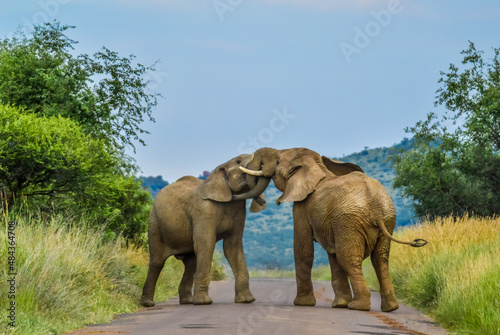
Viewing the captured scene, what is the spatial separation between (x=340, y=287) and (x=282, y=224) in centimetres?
10999

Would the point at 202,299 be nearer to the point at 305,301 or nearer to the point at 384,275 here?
the point at 305,301

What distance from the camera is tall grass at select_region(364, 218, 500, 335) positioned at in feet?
36.8

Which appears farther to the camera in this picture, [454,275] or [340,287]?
[340,287]

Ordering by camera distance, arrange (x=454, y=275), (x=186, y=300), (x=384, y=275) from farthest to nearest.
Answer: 1. (x=186, y=300)
2. (x=384, y=275)
3. (x=454, y=275)

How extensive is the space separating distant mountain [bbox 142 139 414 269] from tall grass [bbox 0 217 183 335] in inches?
3633

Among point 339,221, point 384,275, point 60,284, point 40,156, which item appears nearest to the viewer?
point 60,284

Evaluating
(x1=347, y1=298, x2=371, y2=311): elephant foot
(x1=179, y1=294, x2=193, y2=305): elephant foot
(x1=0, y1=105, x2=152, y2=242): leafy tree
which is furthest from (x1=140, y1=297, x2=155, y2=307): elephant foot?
(x1=347, y1=298, x2=371, y2=311): elephant foot

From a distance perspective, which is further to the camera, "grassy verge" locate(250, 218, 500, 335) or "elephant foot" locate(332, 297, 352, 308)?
"elephant foot" locate(332, 297, 352, 308)

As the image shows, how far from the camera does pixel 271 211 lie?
5256 inches

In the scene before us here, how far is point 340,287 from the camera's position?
1507 cm

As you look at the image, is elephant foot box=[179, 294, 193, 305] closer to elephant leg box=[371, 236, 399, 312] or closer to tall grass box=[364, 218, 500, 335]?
elephant leg box=[371, 236, 399, 312]

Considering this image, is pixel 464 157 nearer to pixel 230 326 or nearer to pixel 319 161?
pixel 319 161

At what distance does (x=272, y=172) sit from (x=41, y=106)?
10.4 metres

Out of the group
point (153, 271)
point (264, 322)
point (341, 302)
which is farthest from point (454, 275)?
point (153, 271)
